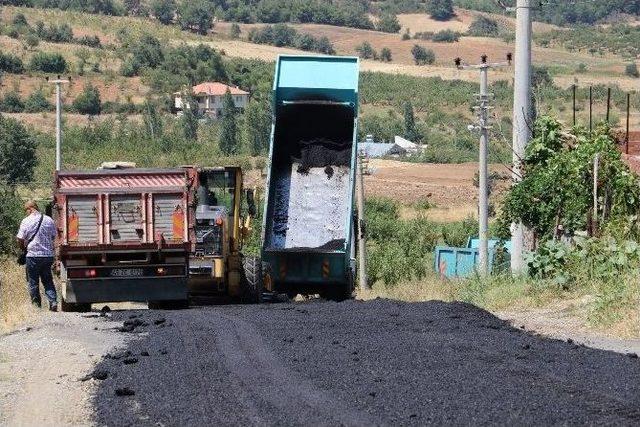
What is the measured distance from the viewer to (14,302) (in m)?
25.7

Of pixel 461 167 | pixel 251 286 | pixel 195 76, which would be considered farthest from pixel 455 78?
pixel 251 286

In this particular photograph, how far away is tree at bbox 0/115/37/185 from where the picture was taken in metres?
74.3

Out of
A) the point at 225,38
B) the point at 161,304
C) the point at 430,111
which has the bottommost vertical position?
the point at 161,304

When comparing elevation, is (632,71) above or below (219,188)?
above

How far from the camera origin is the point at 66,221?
2395cm

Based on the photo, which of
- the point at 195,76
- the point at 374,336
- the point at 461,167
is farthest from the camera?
the point at 195,76

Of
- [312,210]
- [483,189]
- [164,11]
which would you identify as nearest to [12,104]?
[483,189]

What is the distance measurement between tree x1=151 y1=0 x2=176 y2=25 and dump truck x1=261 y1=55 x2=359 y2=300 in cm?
16437

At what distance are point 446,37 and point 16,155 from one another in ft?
403

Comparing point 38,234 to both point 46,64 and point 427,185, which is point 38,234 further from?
point 46,64

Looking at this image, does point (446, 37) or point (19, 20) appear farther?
point (446, 37)

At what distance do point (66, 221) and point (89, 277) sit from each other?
3.38 feet

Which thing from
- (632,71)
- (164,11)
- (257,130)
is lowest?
(257,130)

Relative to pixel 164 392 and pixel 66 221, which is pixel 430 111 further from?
pixel 164 392
